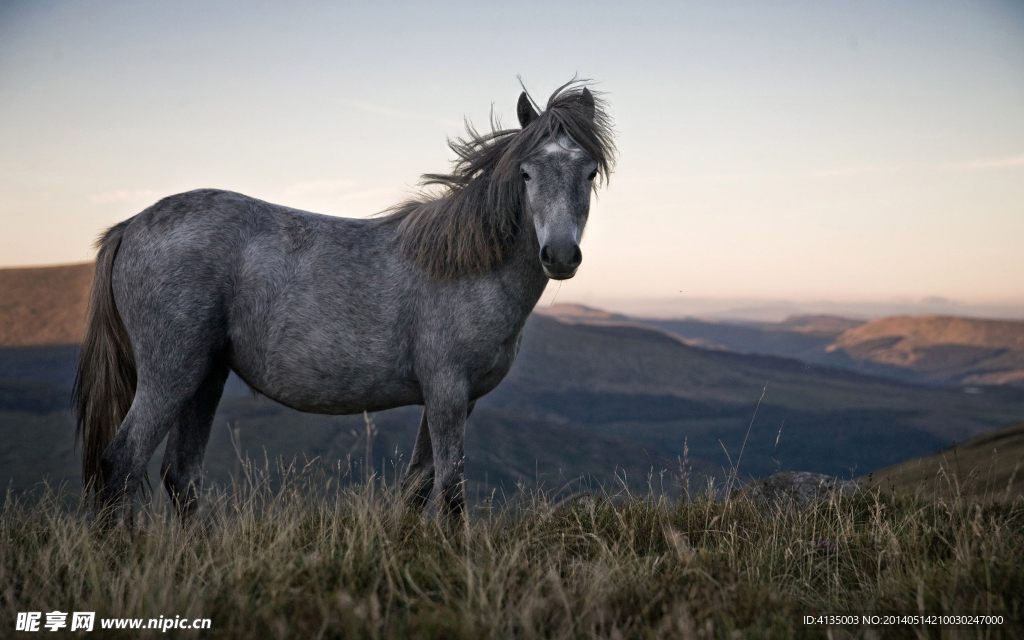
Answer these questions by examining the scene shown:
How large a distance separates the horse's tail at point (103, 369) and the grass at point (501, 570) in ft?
1.62

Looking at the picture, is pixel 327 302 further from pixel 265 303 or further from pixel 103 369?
pixel 103 369

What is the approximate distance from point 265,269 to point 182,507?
1.88m

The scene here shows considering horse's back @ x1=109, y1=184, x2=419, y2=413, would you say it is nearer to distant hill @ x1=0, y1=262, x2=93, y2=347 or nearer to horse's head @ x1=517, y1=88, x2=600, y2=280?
horse's head @ x1=517, y1=88, x2=600, y2=280

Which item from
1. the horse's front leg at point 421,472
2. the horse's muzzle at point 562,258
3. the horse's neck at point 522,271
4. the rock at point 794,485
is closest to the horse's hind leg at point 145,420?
the horse's front leg at point 421,472

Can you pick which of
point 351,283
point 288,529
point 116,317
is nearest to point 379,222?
point 351,283

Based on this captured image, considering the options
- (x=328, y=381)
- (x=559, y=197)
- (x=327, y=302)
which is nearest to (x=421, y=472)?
(x=328, y=381)

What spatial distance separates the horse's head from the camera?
4086 millimetres

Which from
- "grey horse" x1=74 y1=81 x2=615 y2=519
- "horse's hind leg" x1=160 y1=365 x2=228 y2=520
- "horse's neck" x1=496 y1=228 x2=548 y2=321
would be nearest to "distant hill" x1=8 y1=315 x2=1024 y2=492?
"horse's hind leg" x1=160 y1=365 x2=228 y2=520

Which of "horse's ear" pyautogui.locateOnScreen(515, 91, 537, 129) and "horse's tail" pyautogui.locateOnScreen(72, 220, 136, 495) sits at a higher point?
"horse's ear" pyautogui.locateOnScreen(515, 91, 537, 129)

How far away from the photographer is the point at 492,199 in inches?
187

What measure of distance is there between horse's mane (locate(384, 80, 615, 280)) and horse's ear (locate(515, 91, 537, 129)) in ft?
0.36

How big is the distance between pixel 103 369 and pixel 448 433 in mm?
2656

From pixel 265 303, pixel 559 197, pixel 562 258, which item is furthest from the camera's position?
pixel 265 303

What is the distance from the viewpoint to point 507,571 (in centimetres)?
338
